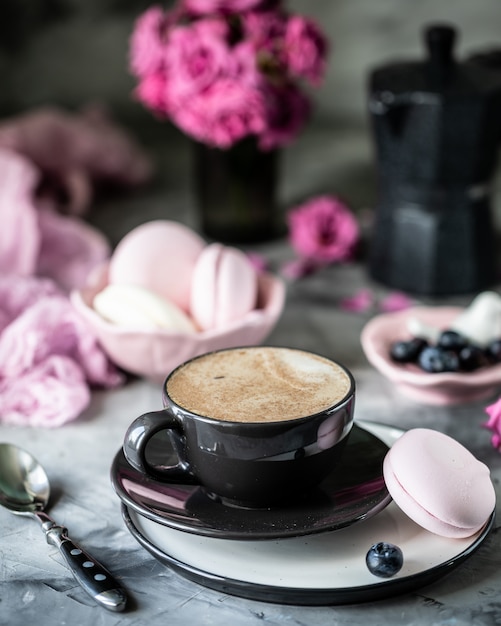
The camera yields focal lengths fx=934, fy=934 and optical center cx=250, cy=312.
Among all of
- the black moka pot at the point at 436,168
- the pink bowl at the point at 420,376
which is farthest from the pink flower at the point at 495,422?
the black moka pot at the point at 436,168

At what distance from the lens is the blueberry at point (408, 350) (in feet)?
2.80

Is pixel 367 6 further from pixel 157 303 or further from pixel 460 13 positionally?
pixel 157 303

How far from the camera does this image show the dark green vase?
1.25 m

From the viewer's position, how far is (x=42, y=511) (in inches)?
26.2

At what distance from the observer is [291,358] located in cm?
65

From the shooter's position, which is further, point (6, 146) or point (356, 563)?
point (6, 146)

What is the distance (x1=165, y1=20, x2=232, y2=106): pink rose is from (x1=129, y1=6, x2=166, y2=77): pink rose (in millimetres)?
28

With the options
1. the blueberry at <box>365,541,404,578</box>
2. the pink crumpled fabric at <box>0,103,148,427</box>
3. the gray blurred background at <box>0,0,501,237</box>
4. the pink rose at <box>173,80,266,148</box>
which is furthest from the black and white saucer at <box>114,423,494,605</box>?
the gray blurred background at <box>0,0,501,237</box>

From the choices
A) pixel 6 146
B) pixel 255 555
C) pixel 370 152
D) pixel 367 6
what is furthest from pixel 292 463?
pixel 367 6

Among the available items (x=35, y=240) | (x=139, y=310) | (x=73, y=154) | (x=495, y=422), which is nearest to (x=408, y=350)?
(x=495, y=422)

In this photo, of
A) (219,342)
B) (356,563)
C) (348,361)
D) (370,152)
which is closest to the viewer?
(356,563)

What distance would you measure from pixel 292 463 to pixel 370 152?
1190 mm

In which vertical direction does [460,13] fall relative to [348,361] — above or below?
above

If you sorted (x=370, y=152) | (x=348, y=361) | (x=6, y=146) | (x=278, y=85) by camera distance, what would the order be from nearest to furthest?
(x=348, y=361)
(x=278, y=85)
(x=6, y=146)
(x=370, y=152)
